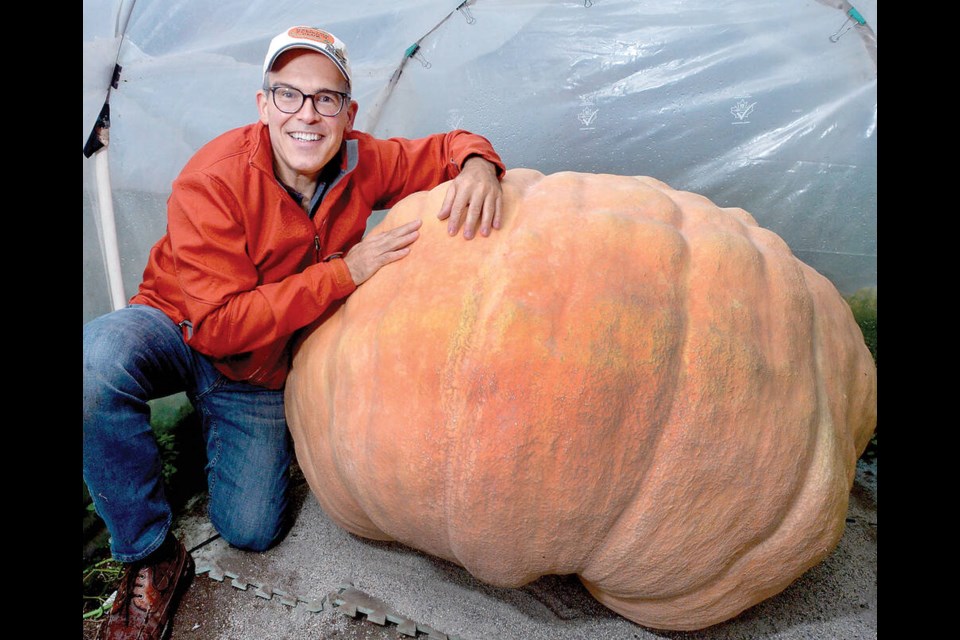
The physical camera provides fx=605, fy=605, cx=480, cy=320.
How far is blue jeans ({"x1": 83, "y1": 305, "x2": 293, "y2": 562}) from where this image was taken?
1421 millimetres

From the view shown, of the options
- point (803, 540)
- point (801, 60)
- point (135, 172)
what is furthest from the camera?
point (135, 172)

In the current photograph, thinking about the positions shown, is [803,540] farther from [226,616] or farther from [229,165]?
[229,165]

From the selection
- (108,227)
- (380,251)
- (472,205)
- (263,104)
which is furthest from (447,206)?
(108,227)

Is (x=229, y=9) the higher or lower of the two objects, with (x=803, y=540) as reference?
higher

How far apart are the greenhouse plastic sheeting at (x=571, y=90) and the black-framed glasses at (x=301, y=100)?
0.80 m

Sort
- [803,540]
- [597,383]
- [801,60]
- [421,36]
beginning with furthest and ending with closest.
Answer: [421,36] → [801,60] → [803,540] → [597,383]

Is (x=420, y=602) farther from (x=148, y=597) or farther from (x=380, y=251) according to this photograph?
(x=380, y=251)

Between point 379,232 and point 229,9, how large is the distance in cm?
120

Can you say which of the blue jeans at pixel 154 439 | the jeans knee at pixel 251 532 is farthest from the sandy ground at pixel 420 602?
the blue jeans at pixel 154 439

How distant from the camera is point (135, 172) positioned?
207cm

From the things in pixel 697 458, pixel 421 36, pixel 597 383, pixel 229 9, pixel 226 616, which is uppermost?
pixel 229 9

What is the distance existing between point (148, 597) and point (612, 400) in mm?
1220

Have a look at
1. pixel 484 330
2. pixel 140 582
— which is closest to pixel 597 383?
pixel 484 330

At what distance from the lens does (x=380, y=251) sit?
129cm
